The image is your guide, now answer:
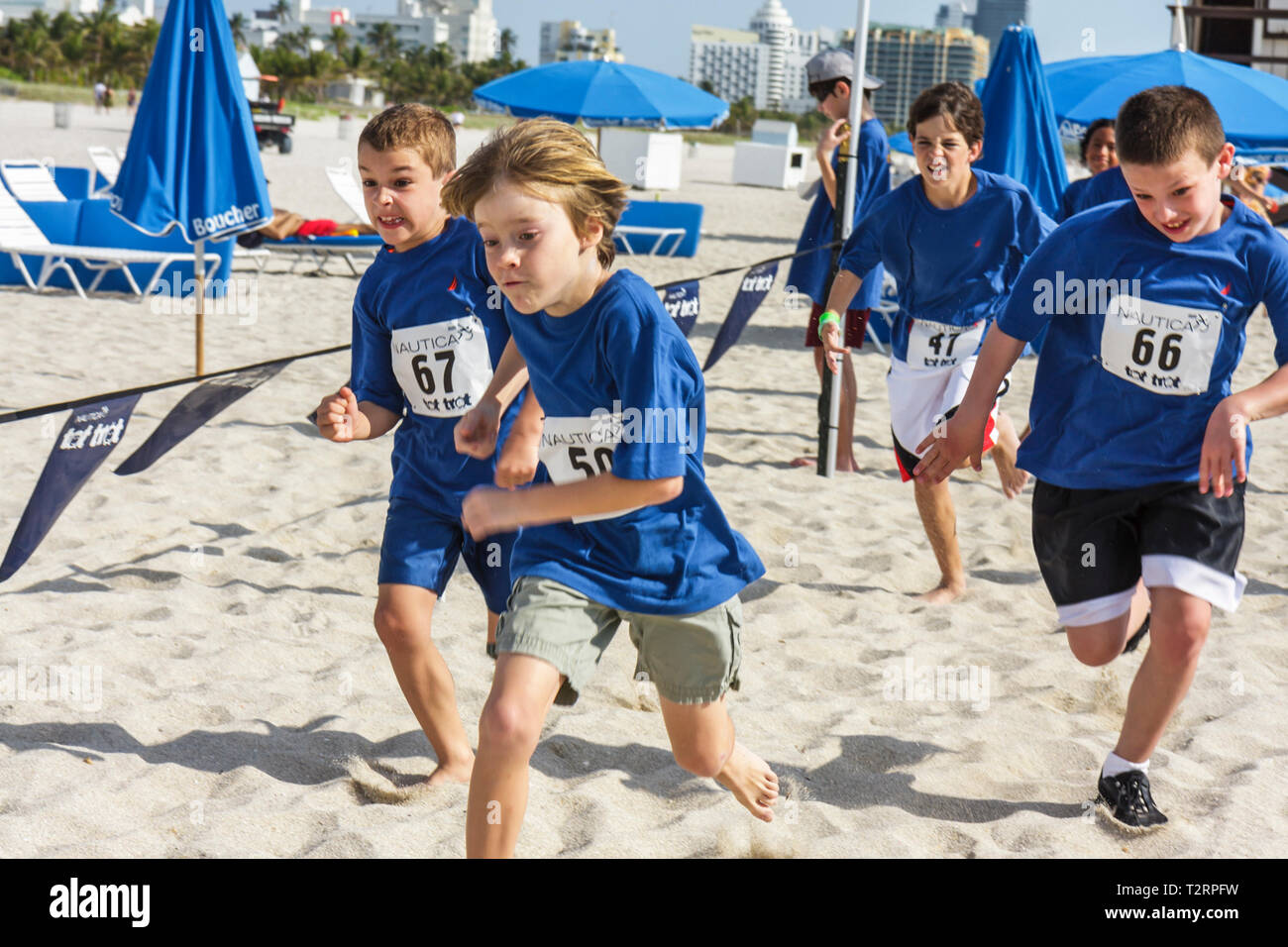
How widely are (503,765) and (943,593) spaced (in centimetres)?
297

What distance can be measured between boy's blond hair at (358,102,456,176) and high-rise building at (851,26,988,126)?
109m

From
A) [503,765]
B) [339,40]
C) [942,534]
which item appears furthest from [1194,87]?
[339,40]

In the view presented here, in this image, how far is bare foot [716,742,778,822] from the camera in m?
2.68

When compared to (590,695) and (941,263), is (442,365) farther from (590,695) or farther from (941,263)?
(941,263)

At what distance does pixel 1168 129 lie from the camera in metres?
2.60

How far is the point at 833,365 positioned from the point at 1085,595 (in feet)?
6.52

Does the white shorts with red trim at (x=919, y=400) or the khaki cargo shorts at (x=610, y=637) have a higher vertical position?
the white shorts with red trim at (x=919, y=400)

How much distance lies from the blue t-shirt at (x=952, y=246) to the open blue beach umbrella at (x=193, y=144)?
3.67 metres

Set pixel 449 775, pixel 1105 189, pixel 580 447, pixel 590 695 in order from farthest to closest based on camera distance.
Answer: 1. pixel 1105 189
2. pixel 590 695
3. pixel 449 775
4. pixel 580 447

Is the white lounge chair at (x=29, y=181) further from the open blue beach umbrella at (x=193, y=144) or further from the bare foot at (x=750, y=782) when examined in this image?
the bare foot at (x=750, y=782)

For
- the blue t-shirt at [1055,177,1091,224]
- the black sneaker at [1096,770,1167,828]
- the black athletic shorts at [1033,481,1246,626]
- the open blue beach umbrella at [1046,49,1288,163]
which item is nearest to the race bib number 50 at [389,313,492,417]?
the black athletic shorts at [1033,481,1246,626]

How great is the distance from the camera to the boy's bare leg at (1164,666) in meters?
2.80

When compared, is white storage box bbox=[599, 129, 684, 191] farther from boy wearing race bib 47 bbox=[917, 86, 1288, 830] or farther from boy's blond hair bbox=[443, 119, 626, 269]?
boy's blond hair bbox=[443, 119, 626, 269]

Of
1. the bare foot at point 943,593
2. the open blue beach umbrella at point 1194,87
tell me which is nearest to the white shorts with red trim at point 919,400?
the bare foot at point 943,593
